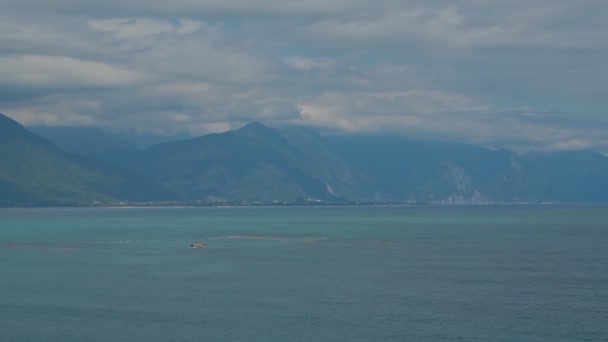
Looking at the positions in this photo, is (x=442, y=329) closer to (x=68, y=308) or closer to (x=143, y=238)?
(x=68, y=308)

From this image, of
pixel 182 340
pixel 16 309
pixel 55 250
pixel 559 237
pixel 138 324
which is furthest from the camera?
pixel 559 237

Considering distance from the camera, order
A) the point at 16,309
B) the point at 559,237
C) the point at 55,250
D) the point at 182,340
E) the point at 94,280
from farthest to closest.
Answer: the point at 559,237
the point at 55,250
the point at 94,280
the point at 16,309
the point at 182,340

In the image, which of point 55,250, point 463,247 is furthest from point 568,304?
point 55,250

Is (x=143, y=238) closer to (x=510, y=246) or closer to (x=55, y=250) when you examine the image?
(x=55, y=250)

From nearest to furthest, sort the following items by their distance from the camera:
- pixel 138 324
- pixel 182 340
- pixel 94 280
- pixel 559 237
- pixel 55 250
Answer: pixel 182 340
pixel 138 324
pixel 94 280
pixel 55 250
pixel 559 237

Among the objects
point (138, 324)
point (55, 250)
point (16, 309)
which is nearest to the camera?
point (138, 324)

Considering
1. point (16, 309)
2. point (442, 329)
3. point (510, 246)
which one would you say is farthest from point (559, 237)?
point (16, 309)

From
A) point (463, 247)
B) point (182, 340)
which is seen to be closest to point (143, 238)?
point (463, 247)

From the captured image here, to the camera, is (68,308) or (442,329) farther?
(68,308)

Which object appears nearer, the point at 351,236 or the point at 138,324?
the point at 138,324
